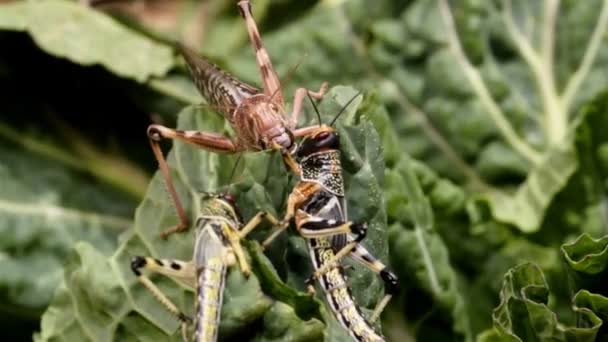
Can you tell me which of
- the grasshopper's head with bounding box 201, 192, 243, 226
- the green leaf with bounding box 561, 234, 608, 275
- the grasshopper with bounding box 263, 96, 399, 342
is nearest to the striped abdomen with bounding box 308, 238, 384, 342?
the grasshopper with bounding box 263, 96, 399, 342

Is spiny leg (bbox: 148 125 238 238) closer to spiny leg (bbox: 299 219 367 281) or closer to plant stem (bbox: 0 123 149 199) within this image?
spiny leg (bbox: 299 219 367 281)

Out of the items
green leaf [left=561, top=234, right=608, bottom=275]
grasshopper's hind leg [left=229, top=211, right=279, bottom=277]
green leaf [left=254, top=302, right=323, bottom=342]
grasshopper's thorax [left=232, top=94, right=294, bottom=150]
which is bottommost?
green leaf [left=561, top=234, right=608, bottom=275]

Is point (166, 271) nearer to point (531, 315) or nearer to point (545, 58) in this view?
point (531, 315)

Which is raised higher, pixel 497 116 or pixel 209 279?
pixel 209 279

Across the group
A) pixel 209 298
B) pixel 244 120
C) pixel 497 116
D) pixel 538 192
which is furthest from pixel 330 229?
pixel 497 116

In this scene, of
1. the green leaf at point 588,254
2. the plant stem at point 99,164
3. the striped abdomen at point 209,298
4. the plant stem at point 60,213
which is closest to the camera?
the striped abdomen at point 209,298

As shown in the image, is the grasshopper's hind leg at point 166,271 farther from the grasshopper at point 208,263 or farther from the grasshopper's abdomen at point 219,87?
the grasshopper's abdomen at point 219,87

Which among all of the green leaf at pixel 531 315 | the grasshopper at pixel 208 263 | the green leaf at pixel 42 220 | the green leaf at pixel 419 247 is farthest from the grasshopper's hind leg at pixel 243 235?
the green leaf at pixel 42 220
